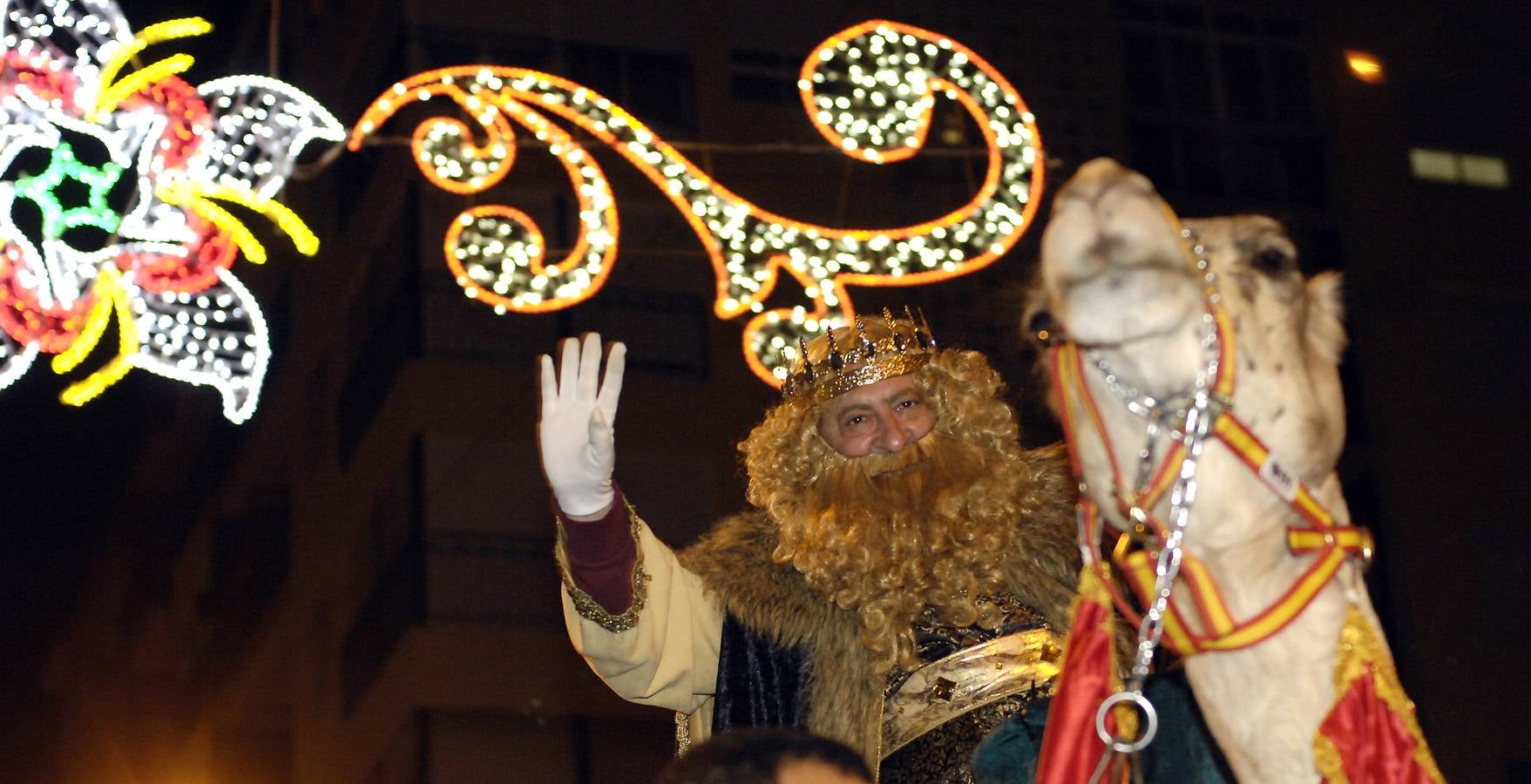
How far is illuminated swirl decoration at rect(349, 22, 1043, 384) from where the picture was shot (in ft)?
16.1

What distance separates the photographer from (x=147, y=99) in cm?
468

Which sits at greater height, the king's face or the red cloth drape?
the king's face

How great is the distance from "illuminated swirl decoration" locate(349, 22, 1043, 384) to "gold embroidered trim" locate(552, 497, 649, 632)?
149cm

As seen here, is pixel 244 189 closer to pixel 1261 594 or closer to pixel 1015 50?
pixel 1261 594

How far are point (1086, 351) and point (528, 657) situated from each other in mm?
10572

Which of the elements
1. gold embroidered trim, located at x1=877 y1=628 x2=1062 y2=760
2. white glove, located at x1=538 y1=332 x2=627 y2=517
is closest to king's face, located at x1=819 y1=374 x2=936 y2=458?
gold embroidered trim, located at x1=877 y1=628 x2=1062 y2=760

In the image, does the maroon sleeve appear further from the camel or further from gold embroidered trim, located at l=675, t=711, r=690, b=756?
the camel

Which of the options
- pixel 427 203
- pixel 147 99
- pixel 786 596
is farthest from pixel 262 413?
pixel 786 596

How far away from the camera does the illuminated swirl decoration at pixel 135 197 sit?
4.51 m

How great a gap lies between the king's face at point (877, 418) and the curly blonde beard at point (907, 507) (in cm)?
2

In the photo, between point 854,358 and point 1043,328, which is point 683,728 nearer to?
point 854,358

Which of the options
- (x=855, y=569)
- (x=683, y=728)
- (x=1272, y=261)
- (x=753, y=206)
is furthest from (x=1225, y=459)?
(x=753, y=206)

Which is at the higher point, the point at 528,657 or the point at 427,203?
the point at 427,203

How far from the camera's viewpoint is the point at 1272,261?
5.69 ft
